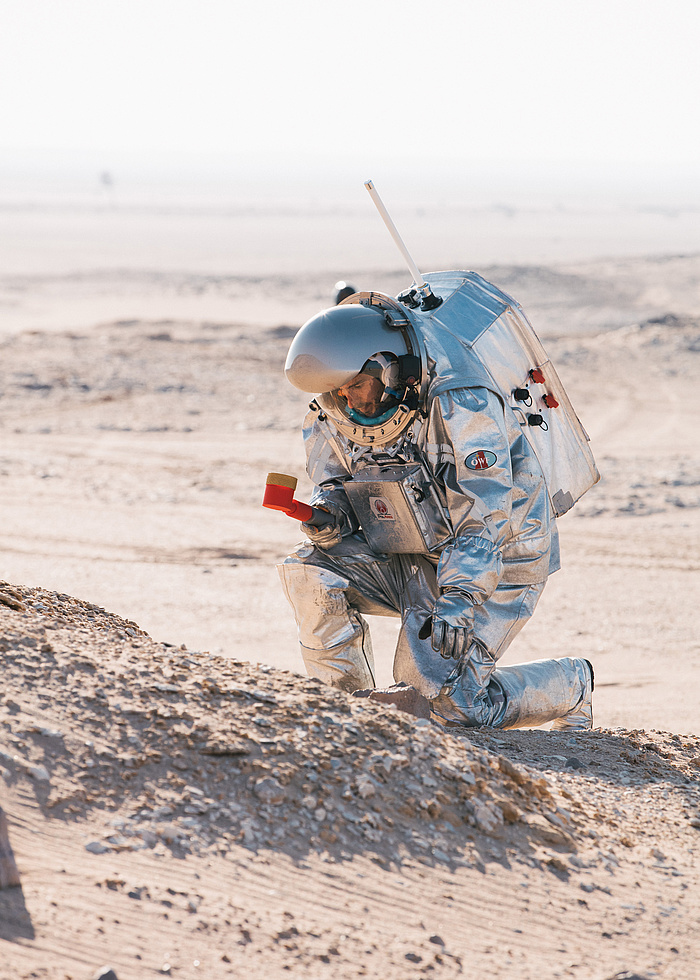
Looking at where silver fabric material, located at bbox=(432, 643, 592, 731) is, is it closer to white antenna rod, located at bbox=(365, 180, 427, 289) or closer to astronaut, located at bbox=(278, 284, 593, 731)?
astronaut, located at bbox=(278, 284, 593, 731)

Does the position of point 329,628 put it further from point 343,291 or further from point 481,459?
point 343,291

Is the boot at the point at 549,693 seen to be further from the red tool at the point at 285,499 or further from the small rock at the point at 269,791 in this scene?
the small rock at the point at 269,791

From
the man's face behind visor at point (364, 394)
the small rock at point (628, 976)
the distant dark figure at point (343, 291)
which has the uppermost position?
the distant dark figure at point (343, 291)

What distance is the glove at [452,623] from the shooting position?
393cm

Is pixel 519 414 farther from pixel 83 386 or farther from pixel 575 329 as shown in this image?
pixel 575 329

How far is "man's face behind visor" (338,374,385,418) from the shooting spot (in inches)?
163

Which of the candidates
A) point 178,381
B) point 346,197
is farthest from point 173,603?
point 346,197

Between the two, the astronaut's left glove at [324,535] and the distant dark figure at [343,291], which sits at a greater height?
the distant dark figure at [343,291]

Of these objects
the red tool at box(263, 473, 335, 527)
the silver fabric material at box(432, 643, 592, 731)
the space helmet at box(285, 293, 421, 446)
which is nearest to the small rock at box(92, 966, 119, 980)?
the silver fabric material at box(432, 643, 592, 731)

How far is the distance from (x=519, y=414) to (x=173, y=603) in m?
4.01

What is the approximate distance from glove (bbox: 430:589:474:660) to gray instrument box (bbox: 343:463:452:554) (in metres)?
0.38

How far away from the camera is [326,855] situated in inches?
108

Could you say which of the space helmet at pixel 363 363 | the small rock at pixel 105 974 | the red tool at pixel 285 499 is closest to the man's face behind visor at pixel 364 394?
the space helmet at pixel 363 363

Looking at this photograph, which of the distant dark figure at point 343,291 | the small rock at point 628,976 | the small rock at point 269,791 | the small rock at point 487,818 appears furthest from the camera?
the distant dark figure at point 343,291
